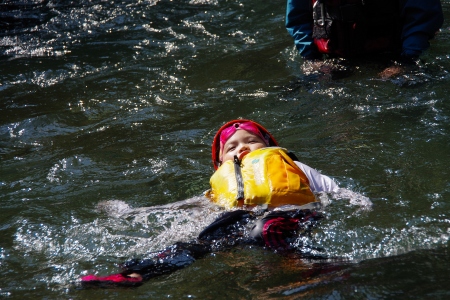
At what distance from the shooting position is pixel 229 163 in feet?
15.5

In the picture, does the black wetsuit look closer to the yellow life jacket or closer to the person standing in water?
the yellow life jacket

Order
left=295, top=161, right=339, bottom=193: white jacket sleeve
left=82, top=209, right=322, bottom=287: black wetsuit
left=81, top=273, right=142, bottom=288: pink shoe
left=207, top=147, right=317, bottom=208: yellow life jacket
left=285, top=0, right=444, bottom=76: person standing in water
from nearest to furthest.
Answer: left=81, top=273, right=142, bottom=288: pink shoe
left=82, top=209, right=322, bottom=287: black wetsuit
left=207, top=147, right=317, bottom=208: yellow life jacket
left=295, top=161, right=339, bottom=193: white jacket sleeve
left=285, top=0, right=444, bottom=76: person standing in water

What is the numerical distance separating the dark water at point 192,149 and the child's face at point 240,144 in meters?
0.38

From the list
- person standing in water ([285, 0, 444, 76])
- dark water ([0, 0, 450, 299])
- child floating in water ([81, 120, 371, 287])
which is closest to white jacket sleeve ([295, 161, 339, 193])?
child floating in water ([81, 120, 371, 287])

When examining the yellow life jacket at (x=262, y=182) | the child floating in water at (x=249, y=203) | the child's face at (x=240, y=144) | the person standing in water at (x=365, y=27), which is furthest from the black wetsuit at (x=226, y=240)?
the person standing in water at (x=365, y=27)

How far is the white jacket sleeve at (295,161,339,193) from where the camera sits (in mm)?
4590

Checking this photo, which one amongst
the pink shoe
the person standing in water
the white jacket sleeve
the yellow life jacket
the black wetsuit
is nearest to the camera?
the pink shoe

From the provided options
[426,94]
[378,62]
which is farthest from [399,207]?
[378,62]

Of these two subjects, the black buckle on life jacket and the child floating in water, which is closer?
the child floating in water

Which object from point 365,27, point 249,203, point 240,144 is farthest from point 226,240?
→ point 365,27

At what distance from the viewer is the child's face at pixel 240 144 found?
502cm

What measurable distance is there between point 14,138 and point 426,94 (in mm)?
4234

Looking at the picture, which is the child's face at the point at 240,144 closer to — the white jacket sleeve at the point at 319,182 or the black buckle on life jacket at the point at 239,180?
the black buckle on life jacket at the point at 239,180

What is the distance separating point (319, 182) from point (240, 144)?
0.78 metres
